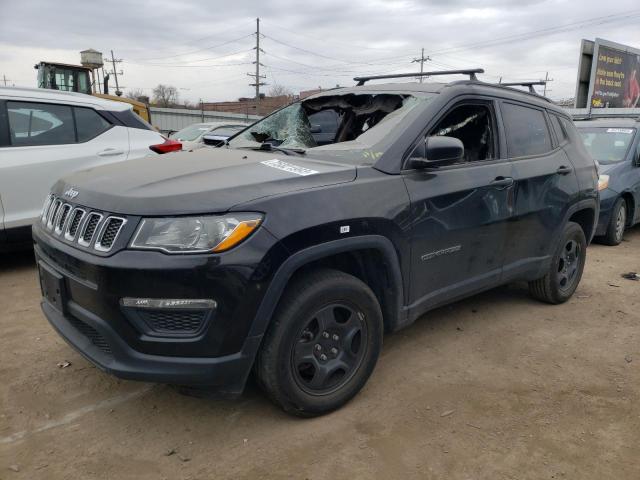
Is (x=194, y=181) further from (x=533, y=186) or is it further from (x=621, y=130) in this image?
(x=621, y=130)

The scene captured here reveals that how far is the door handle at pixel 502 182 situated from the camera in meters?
3.59

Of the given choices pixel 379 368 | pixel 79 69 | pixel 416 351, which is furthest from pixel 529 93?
pixel 79 69

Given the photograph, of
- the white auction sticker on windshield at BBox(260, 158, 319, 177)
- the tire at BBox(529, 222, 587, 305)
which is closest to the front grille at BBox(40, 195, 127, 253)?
the white auction sticker on windshield at BBox(260, 158, 319, 177)

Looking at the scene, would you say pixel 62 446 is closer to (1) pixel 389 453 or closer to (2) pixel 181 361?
(2) pixel 181 361

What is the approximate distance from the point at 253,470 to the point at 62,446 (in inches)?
38.2

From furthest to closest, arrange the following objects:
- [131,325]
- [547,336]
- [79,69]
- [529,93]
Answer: [79,69] < [529,93] < [547,336] < [131,325]

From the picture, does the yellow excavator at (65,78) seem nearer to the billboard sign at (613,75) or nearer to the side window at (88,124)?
the side window at (88,124)

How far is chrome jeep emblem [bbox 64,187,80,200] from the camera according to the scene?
272 centimetres

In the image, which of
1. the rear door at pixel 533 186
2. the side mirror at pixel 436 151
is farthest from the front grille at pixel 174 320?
the rear door at pixel 533 186

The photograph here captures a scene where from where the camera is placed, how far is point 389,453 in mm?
2564

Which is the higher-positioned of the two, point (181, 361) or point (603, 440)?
point (181, 361)

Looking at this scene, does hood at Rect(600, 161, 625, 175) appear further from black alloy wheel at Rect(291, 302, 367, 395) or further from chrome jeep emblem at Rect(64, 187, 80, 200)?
chrome jeep emblem at Rect(64, 187, 80, 200)

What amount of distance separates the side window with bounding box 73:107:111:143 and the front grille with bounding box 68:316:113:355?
3374mm

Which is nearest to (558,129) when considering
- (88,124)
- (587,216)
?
(587,216)
